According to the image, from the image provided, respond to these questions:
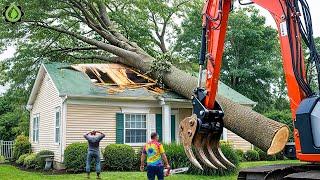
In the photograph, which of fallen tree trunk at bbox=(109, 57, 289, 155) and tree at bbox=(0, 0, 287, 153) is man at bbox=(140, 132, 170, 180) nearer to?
fallen tree trunk at bbox=(109, 57, 289, 155)

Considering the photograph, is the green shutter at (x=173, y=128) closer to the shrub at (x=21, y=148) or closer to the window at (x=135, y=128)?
the window at (x=135, y=128)

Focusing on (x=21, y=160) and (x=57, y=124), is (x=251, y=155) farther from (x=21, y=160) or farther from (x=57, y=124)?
(x=21, y=160)

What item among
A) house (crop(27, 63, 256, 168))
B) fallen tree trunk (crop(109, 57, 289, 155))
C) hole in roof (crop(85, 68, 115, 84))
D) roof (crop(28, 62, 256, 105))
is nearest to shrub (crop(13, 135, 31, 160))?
house (crop(27, 63, 256, 168))

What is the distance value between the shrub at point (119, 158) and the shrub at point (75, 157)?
74cm

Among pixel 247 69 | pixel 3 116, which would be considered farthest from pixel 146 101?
pixel 3 116

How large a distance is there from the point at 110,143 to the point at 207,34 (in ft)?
36.6

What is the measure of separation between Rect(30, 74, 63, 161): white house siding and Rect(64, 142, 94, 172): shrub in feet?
4.40

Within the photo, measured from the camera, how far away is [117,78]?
1959 centimetres

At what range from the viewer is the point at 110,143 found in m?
17.7

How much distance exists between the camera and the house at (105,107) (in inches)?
679

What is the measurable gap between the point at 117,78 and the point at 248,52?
1484cm

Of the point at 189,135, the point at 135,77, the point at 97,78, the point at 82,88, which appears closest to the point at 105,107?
the point at 82,88

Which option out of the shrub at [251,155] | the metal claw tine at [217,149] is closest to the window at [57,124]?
the shrub at [251,155]

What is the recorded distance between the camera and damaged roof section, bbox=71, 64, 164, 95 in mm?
18683
